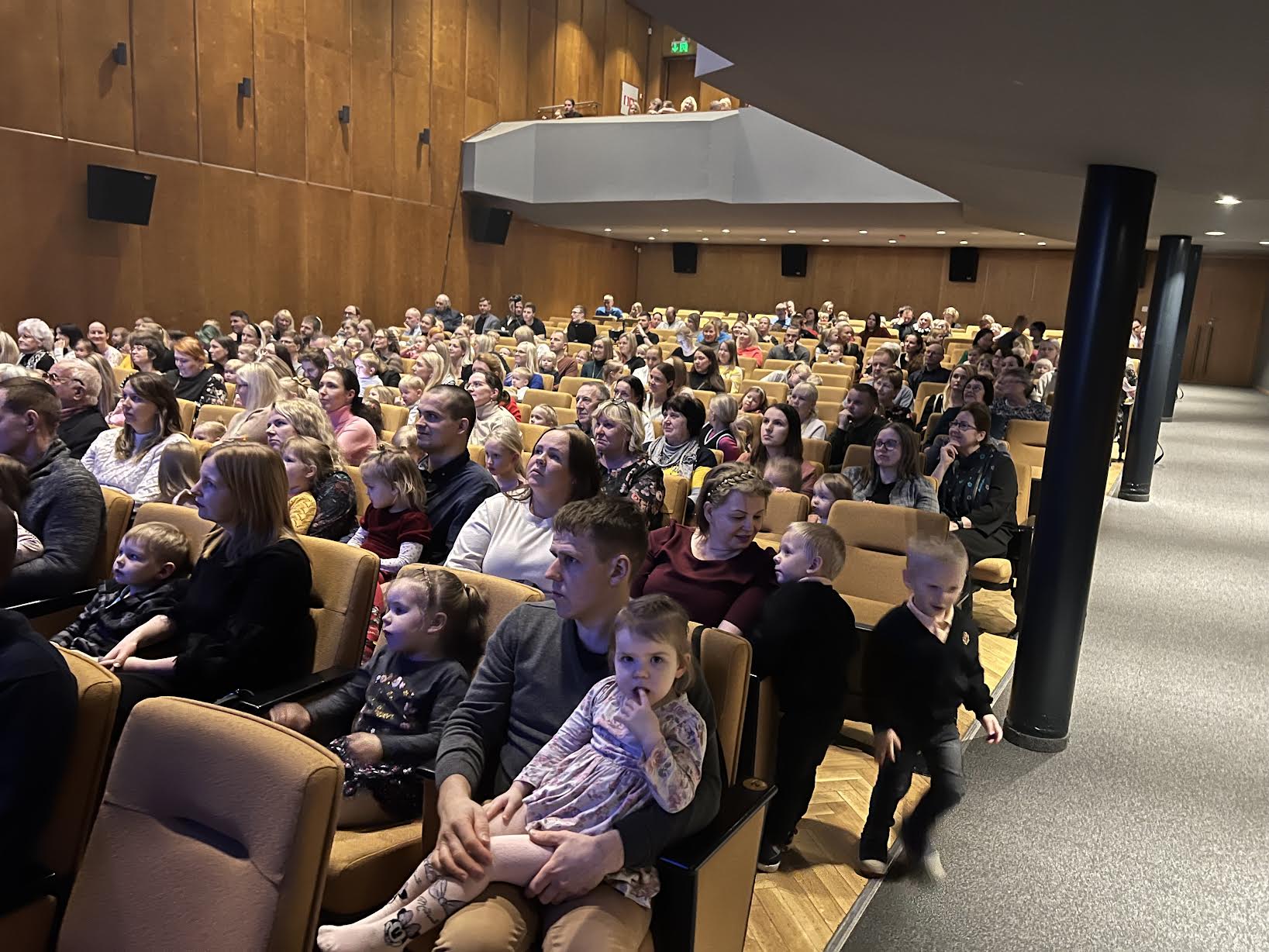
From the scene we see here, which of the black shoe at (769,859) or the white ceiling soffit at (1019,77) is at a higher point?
the white ceiling soffit at (1019,77)

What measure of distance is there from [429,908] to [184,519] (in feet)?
6.00

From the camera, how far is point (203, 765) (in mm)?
1566

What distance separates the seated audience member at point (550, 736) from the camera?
1734 mm

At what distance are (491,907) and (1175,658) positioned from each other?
12.9 feet

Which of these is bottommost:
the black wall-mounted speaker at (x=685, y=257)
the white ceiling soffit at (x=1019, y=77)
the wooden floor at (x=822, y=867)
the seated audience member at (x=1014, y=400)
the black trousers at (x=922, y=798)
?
the wooden floor at (x=822, y=867)

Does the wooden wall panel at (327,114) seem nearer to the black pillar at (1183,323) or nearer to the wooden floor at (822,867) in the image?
the black pillar at (1183,323)

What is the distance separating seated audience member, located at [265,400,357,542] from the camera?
11.7 ft

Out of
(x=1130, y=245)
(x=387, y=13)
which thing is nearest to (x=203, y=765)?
(x=1130, y=245)

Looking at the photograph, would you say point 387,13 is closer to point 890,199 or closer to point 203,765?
point 890,199

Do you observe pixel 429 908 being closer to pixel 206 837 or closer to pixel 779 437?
pixel 206 837

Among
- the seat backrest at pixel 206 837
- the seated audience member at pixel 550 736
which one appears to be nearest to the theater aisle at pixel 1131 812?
the seated audience member at pixel 550 736

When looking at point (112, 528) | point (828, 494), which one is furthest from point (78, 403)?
point (828, 494)

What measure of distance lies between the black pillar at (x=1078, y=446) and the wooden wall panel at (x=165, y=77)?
11242 millimetres

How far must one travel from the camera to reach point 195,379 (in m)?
6.51
